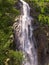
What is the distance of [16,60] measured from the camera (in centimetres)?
894

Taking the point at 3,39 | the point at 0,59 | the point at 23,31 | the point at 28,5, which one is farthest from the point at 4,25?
the point at 28,5

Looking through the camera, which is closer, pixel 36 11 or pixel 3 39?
pixel 3 39

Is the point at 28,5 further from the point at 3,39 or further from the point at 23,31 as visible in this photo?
the point at 3,39

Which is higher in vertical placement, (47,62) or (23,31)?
(23,31)

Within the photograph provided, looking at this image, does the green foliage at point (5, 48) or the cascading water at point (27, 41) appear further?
the cascading water at point (27, 41)

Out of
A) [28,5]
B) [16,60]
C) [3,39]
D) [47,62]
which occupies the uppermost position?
[28,5]

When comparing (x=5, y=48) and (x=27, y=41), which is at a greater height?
(x=5, y=48)

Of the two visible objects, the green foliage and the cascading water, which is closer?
the green foliage

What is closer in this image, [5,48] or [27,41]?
[5,48]

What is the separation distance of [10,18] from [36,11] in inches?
123

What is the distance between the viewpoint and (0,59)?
28.0 feet

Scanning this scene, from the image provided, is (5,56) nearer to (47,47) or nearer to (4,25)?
(4,25)

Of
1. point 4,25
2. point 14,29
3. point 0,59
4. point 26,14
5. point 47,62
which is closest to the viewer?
point 0,59

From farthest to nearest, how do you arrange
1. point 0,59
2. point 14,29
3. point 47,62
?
point 47,62
point 14,29
point 0,59
